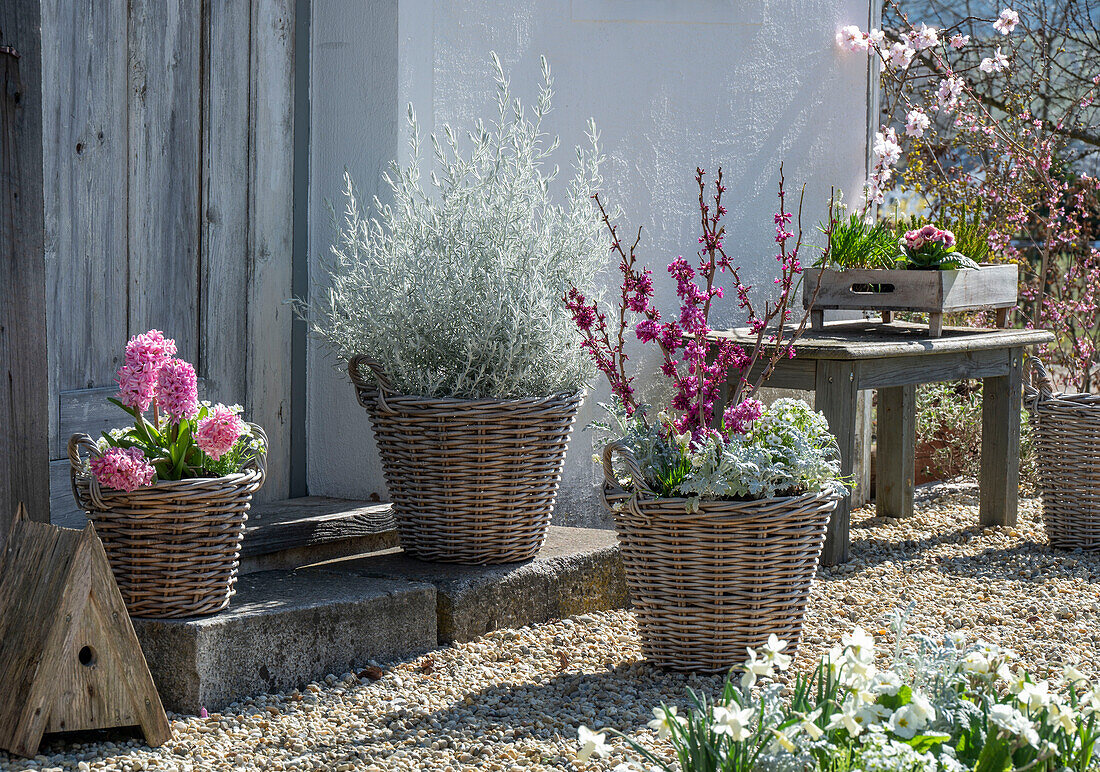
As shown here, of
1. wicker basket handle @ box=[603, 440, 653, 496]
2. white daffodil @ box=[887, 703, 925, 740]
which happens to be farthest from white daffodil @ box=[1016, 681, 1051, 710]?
wicker basket handle @ box=[603, 440, 653, 496]

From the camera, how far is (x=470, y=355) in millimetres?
3102

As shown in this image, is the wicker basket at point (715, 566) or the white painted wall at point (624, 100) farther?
the white painted wall at point (624, 100)

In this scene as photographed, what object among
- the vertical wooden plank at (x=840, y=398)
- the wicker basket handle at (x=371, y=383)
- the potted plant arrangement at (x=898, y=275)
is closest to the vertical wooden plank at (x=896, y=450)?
the potted plant arrangement at (x=898, y=275)

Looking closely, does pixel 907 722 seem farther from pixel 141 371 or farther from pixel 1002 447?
pixel 1002 447

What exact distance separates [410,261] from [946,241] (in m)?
2.10

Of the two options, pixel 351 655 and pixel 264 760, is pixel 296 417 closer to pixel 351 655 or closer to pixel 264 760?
pixel 351 655

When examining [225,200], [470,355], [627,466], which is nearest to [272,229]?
[225,200]

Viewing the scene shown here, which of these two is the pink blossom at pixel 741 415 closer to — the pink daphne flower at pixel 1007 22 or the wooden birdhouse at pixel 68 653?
the wooden birdhouse at pixel 68 653

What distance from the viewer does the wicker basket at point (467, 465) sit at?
10.4 ft

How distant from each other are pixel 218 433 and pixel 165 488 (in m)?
0.15

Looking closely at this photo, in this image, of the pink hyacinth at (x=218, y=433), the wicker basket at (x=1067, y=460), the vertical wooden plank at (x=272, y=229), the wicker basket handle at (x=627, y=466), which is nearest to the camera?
the pink hyacinth at (x=218, y=433)

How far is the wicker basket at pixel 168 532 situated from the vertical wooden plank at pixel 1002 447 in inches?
127

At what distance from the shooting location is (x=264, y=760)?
2352 mm

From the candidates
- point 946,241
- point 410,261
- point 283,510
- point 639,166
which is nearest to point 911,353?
point 946,241
